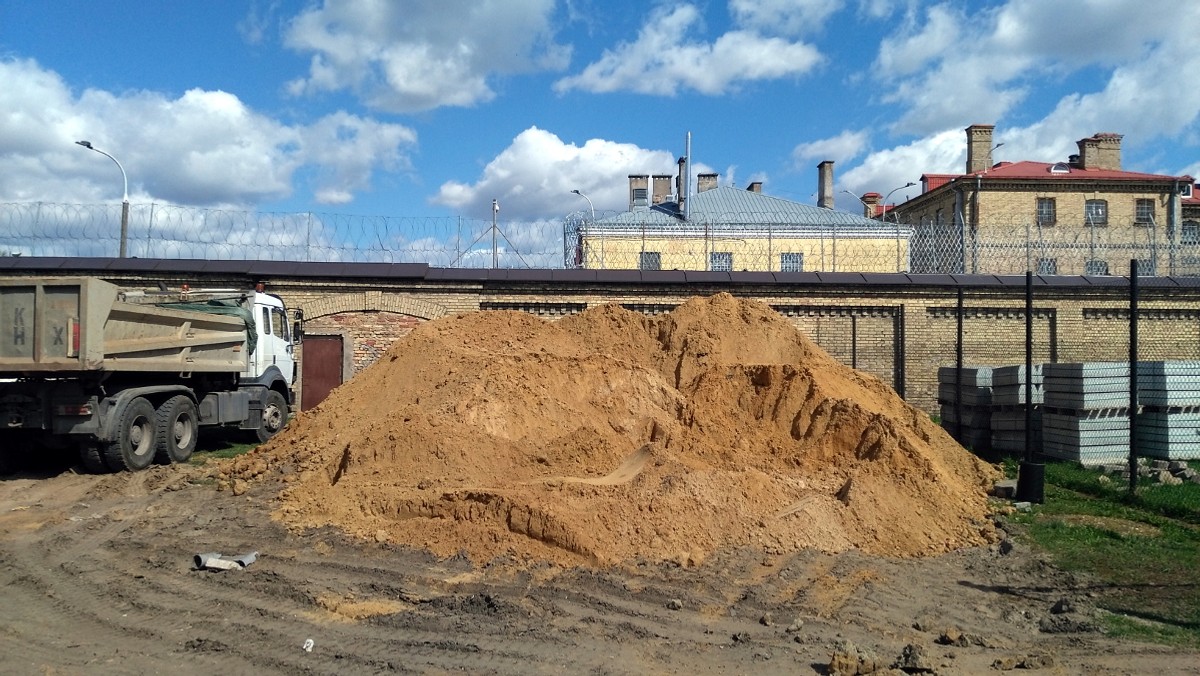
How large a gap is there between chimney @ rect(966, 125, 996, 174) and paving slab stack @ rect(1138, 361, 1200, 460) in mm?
34072

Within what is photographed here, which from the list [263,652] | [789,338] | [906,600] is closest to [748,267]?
[789,338]

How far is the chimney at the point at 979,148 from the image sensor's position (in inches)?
1687

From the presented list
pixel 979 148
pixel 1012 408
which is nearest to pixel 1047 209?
pixel 979 148

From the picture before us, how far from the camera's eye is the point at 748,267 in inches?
1026

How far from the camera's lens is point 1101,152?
44.0 meters

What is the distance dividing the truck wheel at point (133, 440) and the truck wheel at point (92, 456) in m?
0.08

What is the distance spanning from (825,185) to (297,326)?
105 ft

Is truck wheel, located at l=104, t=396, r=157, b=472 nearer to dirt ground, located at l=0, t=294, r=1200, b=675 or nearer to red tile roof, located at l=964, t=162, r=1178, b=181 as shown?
dirt ground, located at l=0, t=294, r=1200, b=675

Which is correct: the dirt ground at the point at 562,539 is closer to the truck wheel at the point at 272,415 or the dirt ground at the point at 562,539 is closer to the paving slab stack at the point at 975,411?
the paving slab stack at the point at 975,411

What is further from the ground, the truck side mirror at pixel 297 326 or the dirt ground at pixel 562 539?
the truck side mirror at pixel 297 326

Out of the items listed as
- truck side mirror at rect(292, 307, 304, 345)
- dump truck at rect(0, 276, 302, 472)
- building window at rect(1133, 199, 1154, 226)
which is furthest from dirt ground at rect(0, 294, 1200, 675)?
building window at rect(1133, 199, 1154, 226)

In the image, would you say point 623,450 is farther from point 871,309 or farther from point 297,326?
point 871,309

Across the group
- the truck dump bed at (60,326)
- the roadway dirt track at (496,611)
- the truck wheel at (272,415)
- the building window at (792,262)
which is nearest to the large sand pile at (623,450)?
the roadway dirt track at (496,611)

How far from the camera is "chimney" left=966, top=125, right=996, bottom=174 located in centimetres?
4284
